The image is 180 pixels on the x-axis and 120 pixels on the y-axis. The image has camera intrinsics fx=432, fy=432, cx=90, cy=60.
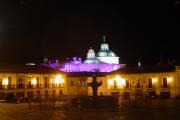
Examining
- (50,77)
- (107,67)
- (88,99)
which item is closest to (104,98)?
(88,99)

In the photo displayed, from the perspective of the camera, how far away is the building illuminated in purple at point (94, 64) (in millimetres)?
116500

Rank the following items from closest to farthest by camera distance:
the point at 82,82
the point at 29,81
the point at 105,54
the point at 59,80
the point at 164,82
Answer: the point at 164,82, the point at 29,81, the point at 59,80, the point at 82,82, the point at 105,54

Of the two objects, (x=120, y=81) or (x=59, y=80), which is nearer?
(x=120, y=81)

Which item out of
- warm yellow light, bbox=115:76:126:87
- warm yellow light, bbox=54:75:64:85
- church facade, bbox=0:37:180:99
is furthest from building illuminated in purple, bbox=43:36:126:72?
warm yellow light, bbox=115:76:126:87

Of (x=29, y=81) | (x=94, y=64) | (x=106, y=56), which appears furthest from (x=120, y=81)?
(x=106, y=56)

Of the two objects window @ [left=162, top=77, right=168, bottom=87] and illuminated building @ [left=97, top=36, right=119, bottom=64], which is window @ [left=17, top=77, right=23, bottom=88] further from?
illuminated building @ [left=97, top=36, right=119, bottom=64]

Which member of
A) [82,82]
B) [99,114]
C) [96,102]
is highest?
[82,82]

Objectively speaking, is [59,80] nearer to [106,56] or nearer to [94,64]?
[94,64]

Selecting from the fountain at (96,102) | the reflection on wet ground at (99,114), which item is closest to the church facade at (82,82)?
the fountain at (96,102)

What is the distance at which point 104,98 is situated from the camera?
44.5 metres

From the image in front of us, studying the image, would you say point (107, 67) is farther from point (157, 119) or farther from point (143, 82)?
point (157, 119)

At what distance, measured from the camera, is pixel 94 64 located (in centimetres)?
11794

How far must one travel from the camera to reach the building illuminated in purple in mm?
116500

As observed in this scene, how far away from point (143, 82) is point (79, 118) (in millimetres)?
52483
